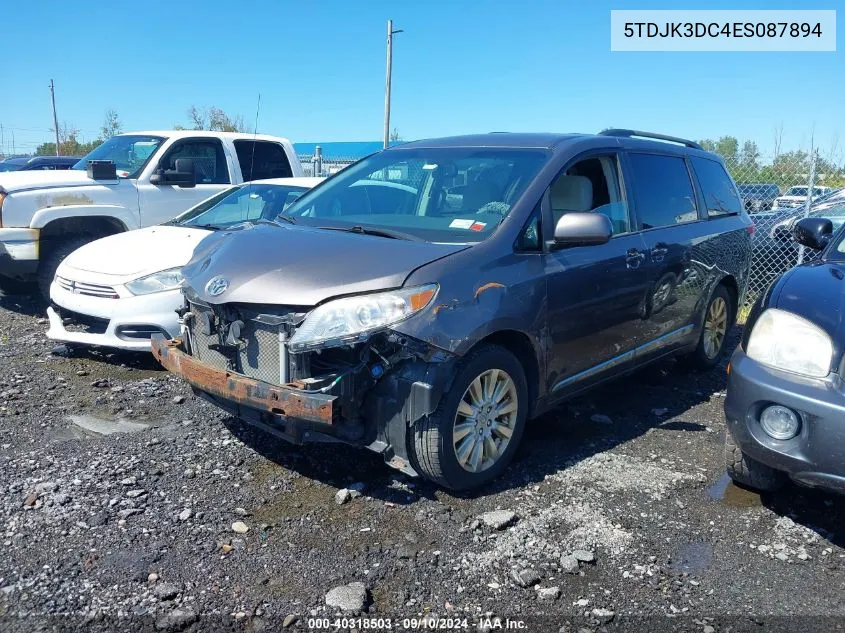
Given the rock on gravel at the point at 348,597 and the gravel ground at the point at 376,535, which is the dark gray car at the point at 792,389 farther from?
the rock on gravel at the point at 348,597

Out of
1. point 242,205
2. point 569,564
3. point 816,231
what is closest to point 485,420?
point 569,564

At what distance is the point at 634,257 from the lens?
449cm

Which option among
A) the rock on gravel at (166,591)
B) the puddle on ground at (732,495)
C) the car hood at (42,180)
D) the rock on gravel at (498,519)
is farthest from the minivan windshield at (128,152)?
the puddle on ground at (732,495)

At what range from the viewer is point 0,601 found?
8.76 ft

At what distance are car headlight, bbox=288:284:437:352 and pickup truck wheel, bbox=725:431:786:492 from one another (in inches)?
68.3

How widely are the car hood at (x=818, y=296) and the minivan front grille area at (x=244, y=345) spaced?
238cm

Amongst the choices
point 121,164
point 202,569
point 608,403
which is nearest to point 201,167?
point 121,164

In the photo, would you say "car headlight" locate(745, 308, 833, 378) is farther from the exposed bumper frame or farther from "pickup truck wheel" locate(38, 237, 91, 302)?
"pickup truck wheel" locate(38, 237, 91, 302)

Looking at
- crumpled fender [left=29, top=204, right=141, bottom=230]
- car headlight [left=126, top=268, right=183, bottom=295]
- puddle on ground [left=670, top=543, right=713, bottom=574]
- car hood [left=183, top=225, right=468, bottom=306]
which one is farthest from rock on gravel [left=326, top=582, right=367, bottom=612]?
crumpled fender [left=29, top=204, right=141, bottom=230]

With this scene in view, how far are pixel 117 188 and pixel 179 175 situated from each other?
638 mm

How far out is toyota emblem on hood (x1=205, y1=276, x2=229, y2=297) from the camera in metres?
3.52

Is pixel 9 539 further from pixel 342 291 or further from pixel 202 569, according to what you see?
pixel 342 291

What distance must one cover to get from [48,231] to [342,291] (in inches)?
200

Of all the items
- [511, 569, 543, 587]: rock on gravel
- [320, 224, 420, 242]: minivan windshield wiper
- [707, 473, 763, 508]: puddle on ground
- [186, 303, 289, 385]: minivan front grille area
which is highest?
[320, 224, 420, 242]: minivan windshield wiper
